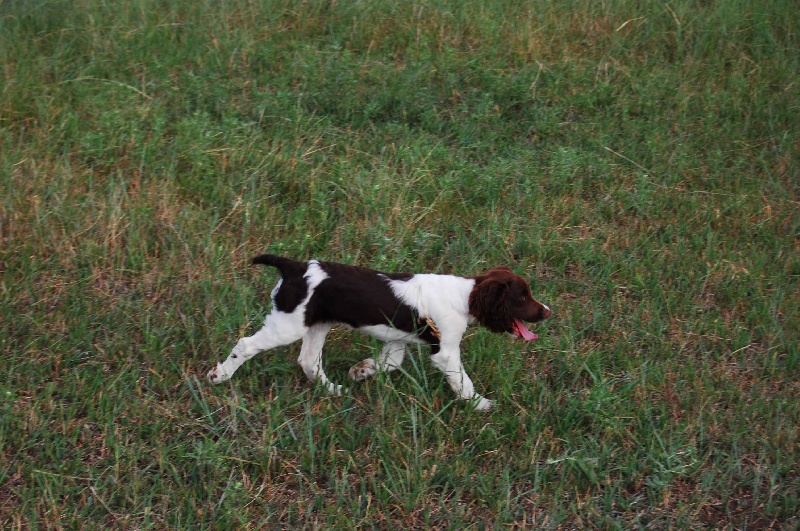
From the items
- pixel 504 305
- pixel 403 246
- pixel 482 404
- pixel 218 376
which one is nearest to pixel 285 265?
pixel 218 376

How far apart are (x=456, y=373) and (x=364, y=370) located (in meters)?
0.52

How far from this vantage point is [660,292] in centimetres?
575

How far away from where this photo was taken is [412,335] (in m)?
4.66

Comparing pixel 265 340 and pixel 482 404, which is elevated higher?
pixel 265 340

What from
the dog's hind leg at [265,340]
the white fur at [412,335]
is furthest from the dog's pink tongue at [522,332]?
the dog's hind leg at [265,340]

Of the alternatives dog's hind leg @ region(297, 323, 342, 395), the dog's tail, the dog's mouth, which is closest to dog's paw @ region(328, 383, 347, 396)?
dog's hind leg @ region(297, 323, 342, 395)

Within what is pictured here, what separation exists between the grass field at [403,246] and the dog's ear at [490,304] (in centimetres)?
38

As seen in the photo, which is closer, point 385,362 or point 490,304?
point 490,304

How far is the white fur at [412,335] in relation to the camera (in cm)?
456

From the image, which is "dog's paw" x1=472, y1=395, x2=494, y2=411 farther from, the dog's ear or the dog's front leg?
the dog's ear

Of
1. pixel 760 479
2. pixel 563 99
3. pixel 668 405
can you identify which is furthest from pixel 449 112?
pixel 760 479

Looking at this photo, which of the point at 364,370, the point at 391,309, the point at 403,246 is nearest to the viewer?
the point at 391,309

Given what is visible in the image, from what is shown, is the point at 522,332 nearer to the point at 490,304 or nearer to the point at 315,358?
the point at 490,304

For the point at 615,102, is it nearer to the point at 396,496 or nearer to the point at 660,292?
the point at 660,292
